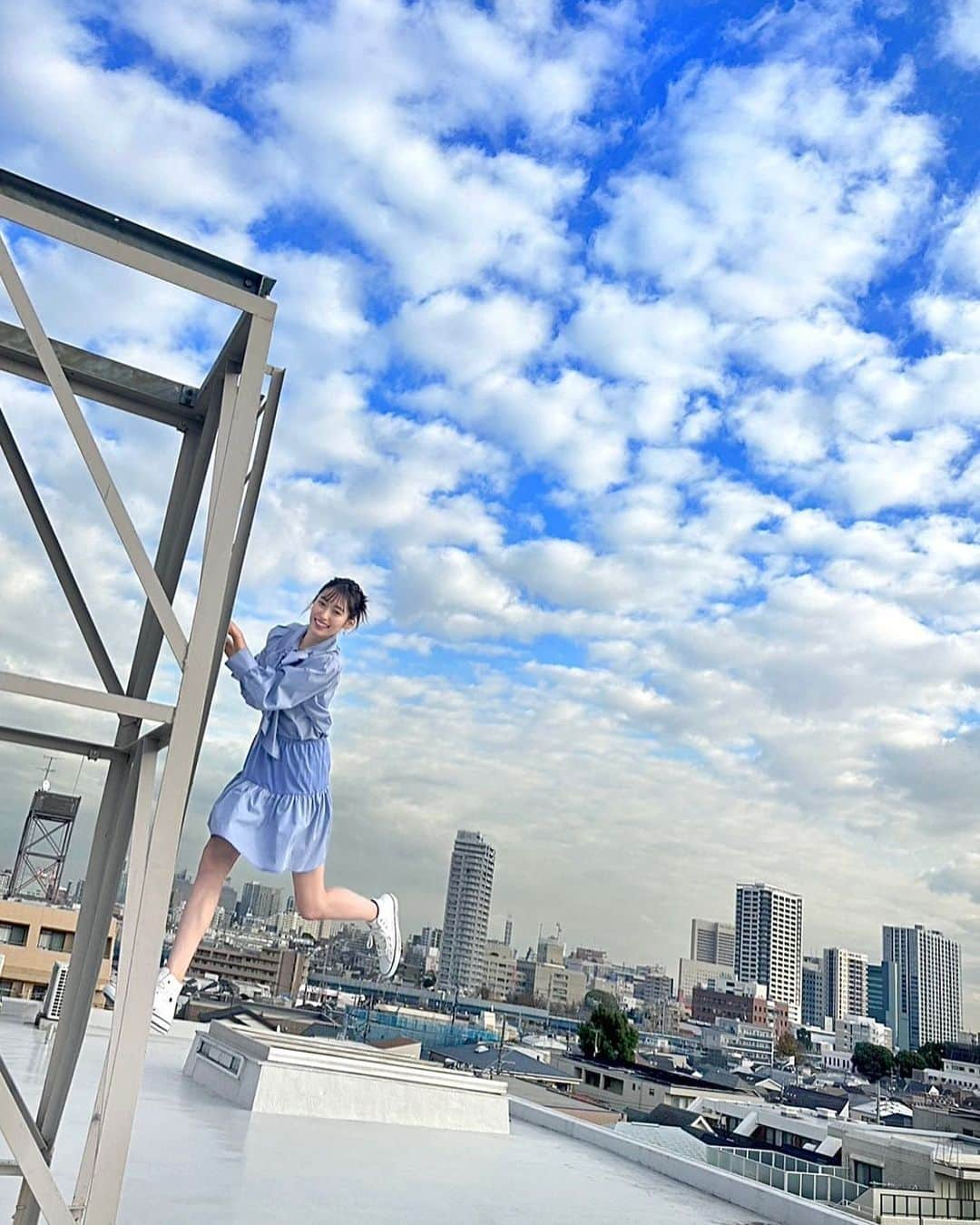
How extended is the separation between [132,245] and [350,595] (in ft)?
4.87

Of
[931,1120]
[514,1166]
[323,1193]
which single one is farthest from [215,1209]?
[931,1120]

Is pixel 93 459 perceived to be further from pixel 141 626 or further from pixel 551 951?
pixel 551 951

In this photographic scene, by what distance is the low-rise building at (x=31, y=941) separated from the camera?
2744 cm

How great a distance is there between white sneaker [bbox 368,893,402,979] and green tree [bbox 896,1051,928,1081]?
7308 centimetres

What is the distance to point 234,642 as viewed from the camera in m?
3.48

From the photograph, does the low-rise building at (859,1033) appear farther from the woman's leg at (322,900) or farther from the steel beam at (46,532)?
the steel beam at (46,532)

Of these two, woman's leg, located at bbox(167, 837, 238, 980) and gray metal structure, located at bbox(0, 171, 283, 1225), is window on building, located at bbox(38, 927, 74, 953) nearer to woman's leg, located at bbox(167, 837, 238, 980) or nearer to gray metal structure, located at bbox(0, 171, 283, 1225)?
woman's leg, located at bbox(167, 837, 238, 980)

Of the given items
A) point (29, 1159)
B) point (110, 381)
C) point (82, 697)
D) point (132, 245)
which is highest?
point (132, 245)

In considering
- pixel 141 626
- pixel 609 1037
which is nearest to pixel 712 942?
pixel 609 1037

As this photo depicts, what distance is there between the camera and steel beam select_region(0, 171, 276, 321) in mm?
2635

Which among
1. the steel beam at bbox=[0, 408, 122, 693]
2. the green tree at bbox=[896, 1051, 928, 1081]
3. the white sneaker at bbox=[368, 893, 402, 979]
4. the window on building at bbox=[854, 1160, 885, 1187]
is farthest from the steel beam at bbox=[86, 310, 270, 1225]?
the green tree at bbox=[896, 1051, 928, 1081]

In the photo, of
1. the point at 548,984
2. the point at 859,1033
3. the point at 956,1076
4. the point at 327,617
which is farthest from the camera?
the point at 859,1033

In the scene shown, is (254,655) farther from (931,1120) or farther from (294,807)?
(931,1120)

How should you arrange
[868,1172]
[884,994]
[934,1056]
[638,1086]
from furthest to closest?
[884,994]
[934,1056]
[638,1086]
[868,1172]
